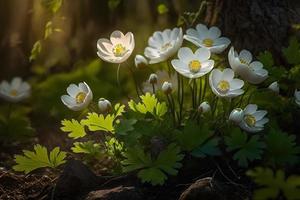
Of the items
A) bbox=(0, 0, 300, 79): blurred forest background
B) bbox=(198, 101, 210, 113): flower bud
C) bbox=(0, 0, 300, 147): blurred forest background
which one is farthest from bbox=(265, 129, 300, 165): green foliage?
bbox=(0, 0, 300, 79): blurred forest background

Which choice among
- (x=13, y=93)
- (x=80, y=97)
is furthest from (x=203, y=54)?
(x=13, y=93)

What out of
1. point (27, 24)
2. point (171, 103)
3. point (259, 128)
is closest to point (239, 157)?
point (259, 128)

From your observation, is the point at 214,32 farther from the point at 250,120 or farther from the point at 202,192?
the point at 202,192

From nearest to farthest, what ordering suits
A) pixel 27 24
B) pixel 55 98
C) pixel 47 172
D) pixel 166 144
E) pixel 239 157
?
pixel 239 157 < pixel 166 144 < pixel 47 172 < pixel 55 98 < pixel 27 24

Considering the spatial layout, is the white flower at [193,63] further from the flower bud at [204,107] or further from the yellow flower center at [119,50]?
the yellow flower center at [119,50]

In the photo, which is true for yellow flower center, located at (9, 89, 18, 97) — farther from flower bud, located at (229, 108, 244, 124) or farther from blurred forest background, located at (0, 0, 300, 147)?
flower bud, located at (229, 108, 244, 124)

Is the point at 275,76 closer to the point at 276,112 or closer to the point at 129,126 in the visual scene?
the point at 276,112

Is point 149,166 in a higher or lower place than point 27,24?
higher
